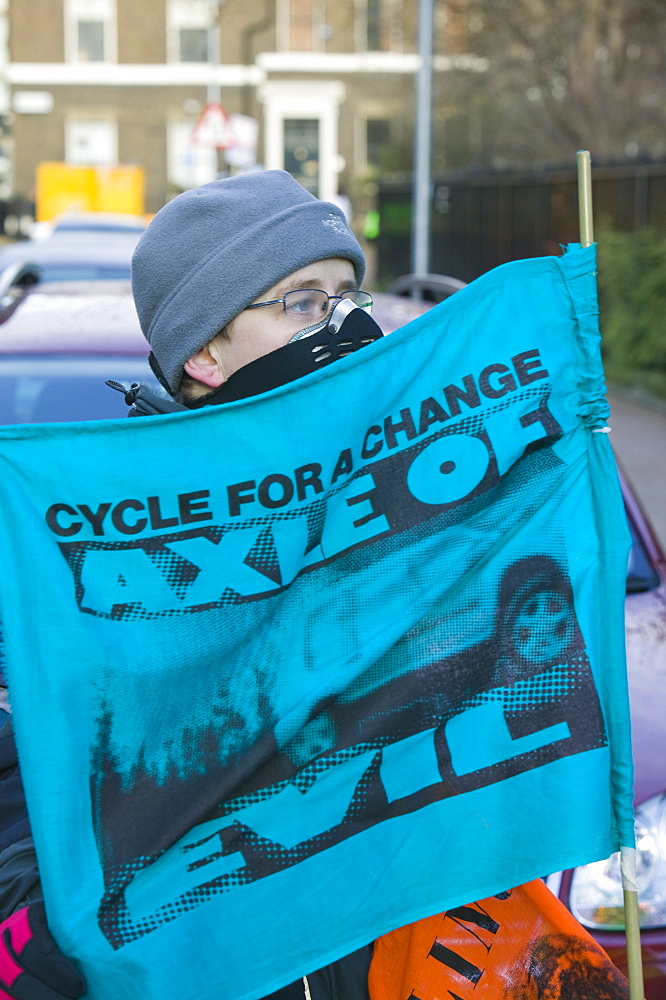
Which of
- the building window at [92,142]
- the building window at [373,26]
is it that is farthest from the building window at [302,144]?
the building window at [92,142]

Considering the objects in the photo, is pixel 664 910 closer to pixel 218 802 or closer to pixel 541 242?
pixel 218 802

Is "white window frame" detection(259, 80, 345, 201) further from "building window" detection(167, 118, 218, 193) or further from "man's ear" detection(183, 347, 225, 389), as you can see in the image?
"man's ear" detection(183, 347, 225, 389)

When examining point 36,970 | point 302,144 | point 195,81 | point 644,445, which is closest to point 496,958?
point 36,970

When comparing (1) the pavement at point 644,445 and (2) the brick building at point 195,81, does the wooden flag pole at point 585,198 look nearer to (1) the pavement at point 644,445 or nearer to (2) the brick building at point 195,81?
(1) the pavement at point 644,445

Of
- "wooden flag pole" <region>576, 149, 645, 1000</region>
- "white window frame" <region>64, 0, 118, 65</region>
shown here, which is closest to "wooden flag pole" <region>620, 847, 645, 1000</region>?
"wooden flag pole" <region>576, 149, 645, 1000</region>

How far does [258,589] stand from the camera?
6.63ft

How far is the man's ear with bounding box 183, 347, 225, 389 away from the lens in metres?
2.34

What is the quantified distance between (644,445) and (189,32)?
3085cm

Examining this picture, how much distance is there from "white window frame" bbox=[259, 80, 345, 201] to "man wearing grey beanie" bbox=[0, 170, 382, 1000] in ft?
119

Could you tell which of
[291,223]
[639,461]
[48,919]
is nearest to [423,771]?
[48,919]

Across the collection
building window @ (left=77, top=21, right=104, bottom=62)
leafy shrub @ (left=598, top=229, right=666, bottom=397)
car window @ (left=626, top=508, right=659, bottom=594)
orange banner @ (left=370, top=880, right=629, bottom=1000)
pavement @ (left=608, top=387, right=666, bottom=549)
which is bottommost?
pavement @ (left=608, top=387, right=666, bottom=549)

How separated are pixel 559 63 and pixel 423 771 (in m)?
17.2

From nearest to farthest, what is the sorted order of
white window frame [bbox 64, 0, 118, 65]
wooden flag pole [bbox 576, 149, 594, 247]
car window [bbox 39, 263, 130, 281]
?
wooden flag pole [bbox 576, 149, 594, 247] < car window [bbox 39, 263, 130, 281] < white window frame [bbox 64, 0, 118, 65]

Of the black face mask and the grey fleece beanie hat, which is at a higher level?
the grey fleece beanie hat
